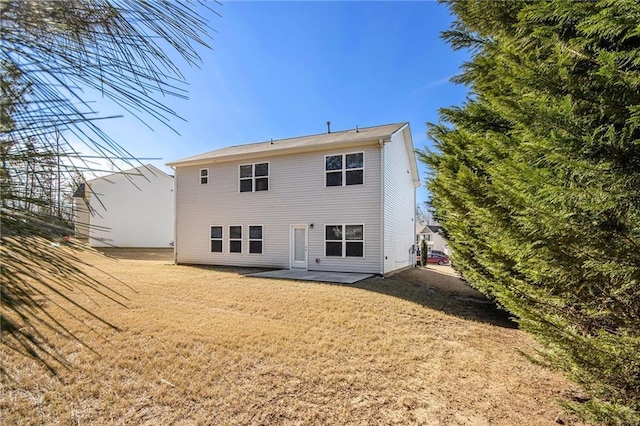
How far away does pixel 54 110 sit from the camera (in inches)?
42.0

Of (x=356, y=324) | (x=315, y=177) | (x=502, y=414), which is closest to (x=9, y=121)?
(x=502, y=414)

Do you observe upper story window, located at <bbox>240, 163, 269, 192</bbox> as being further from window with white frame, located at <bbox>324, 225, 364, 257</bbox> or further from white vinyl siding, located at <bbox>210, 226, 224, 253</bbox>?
window with white frame, located at <bbox>324, 225, 364, 257</bbox>

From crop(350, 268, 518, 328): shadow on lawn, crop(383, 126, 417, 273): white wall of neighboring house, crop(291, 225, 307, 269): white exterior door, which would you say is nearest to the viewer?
crop(350, 268, 518, 328): shadow on lawn

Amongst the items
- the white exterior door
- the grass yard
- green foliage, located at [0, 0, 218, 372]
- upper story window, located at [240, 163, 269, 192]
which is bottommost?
the grass yard

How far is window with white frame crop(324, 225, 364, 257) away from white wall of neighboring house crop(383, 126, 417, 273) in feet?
3.27

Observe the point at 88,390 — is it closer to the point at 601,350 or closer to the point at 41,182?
the point at 41,182

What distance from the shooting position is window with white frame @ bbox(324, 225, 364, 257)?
1186 cm

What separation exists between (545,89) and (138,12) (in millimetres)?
2638

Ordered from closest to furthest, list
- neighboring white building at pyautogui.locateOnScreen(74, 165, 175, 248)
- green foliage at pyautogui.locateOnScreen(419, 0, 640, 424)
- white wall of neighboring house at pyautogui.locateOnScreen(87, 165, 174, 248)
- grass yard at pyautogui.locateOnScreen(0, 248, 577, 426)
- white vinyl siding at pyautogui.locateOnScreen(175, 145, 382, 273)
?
1. green foliage at pyautogui.locateOnScreen(419, 0, 640, 424)
2. grass yard at pyautogui.locateOnScreen(0, 248, 577, 426)
3. white vinyl siding at pyautogui.locateOnScreen(175, 145, 382, 273)
4. neighboring white building at pyautogui.locateOnScreen(74, 165, 175, 248)
5. white wall of neighboring house at pyautogui.locateOnScreen(87, 165, 174, 248)

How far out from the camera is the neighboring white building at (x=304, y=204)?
11.8m

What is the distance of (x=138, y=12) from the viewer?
1332 mm

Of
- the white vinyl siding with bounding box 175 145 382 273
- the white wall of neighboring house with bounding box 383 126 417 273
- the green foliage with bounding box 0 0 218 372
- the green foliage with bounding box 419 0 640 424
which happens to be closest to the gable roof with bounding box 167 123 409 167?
the white vinyl siding with bounding box 175 145 382 273

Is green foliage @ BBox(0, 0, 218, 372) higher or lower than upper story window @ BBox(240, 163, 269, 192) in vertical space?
lower

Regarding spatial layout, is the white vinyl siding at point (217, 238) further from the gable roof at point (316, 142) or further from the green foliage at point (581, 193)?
the green foliage at point (581, 193)
